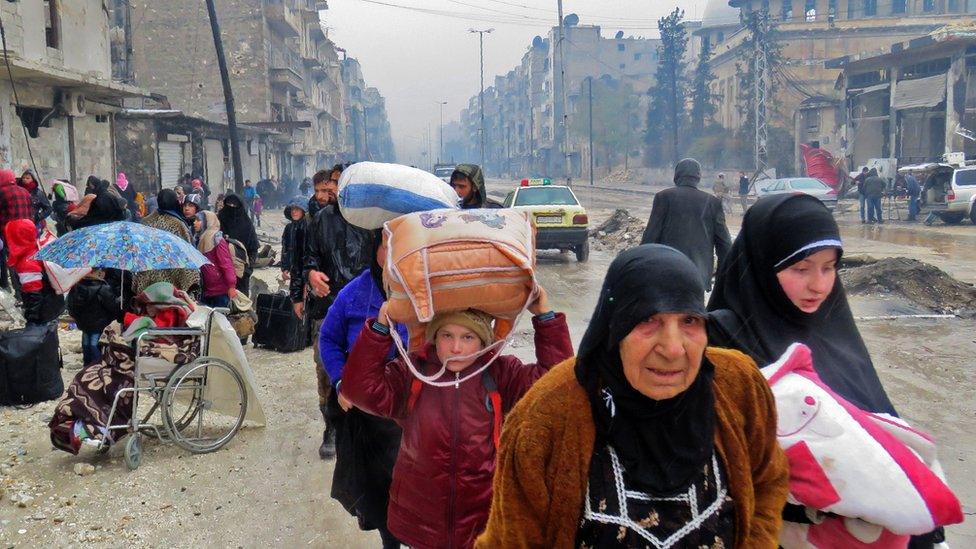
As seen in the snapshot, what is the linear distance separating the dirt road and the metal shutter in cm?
2028

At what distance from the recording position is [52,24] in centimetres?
1695

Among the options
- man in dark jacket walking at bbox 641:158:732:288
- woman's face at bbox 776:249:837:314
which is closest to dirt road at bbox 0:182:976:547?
man in dark jacket walking at bbox 641:158:732:288

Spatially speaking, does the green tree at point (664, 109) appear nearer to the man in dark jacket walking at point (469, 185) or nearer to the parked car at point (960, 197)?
the parked car at point (960, 197)

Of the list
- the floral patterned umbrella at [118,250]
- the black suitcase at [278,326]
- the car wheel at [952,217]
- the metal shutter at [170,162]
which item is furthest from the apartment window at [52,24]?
the car wheel at [952,217]

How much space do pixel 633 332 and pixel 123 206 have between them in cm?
706

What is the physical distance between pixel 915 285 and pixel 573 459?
10493 millimetres

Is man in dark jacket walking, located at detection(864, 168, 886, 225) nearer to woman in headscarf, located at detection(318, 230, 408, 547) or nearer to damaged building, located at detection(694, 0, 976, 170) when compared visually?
damaged building, located at detection(694, 0, 976, 170)

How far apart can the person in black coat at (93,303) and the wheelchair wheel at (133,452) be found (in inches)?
65.8

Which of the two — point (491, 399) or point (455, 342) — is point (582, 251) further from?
point (455, 342)

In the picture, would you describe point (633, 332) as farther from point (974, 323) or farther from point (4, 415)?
point (974, 323)

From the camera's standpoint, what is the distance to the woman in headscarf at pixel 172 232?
669cm

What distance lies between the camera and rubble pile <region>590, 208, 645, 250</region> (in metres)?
19.5

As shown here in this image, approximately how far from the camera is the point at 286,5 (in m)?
42.2

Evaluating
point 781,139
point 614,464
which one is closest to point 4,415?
point 614,464
